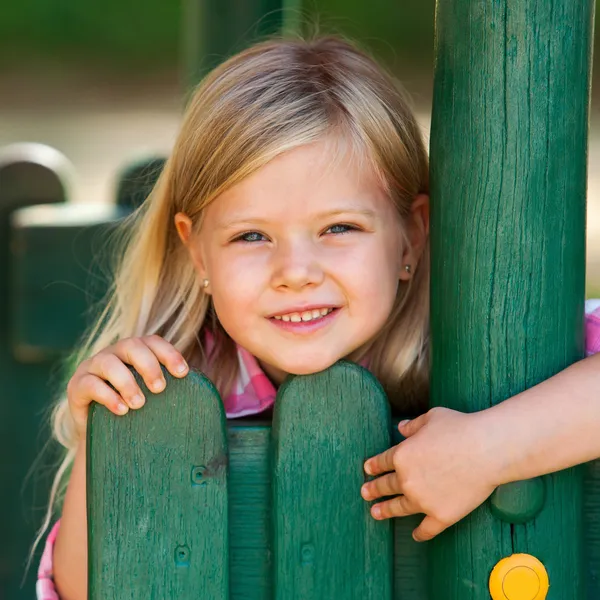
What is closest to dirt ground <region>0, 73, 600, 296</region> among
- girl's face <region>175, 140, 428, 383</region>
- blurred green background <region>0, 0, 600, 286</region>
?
blurred green background <region>0, 0, 600, 286</region>

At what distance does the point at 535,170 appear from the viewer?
4.42 ft

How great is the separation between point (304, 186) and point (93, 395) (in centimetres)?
44

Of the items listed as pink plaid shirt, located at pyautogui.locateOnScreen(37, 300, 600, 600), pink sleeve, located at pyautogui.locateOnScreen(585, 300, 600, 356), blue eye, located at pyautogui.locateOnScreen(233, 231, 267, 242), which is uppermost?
blue eye, located at pyautogui.locateOnScreen(233, 231, 267, 242)

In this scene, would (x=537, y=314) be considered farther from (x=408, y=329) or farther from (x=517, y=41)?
(x=408, y=329)

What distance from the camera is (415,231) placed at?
1.91 m

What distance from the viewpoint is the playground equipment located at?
135cm

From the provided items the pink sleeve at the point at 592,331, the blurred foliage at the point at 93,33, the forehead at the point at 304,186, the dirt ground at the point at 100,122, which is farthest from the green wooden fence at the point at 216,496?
the blurred foliage at the point at 93,33

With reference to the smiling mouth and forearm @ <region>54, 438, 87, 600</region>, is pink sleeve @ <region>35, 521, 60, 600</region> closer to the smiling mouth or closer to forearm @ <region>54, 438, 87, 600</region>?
forearm @ <region>54, 438, 87, 600</region>

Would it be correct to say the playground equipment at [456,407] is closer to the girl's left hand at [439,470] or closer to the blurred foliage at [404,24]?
the girl's left hand at [439,470]

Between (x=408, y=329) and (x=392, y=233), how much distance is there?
24 centimetres

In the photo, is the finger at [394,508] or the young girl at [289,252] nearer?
the finger at [394,508]

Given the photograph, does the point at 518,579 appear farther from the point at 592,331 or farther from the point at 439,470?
the point at 592,331

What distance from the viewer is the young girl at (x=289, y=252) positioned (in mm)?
1546

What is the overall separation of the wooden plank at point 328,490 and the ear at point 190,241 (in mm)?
564
